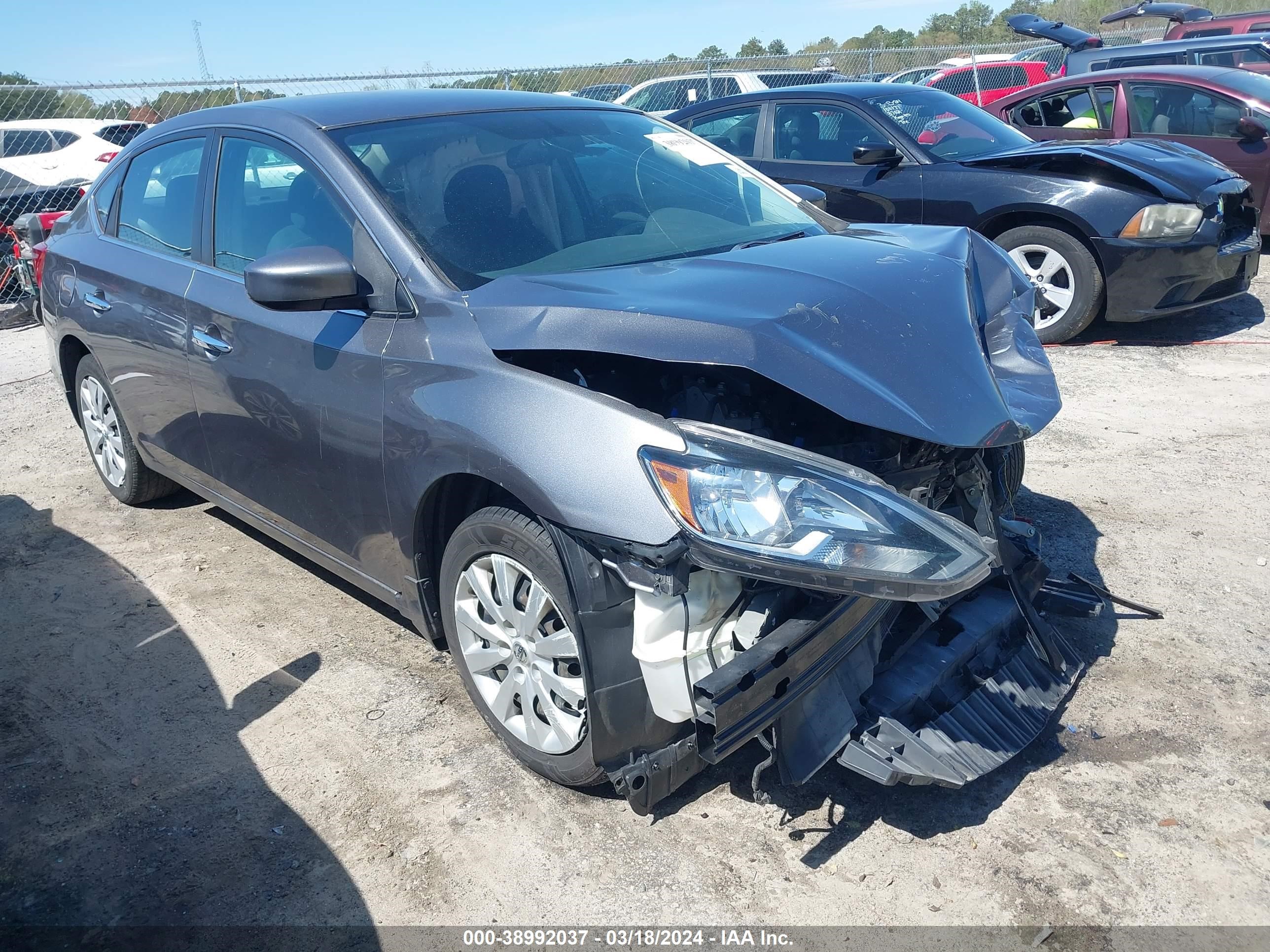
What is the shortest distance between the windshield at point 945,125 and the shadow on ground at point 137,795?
5.78m

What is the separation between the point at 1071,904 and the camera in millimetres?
2289

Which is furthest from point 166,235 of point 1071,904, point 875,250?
point 1071,904

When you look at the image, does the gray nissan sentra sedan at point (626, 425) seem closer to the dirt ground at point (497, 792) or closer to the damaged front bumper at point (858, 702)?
the damaged front bumper at point (858, 702)

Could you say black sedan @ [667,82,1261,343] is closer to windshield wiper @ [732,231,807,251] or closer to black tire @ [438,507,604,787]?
windshield wiper @ [732,231,807,251]

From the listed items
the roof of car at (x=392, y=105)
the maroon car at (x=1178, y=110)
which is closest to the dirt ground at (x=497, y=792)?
the roof of car at (x=392, y=105)

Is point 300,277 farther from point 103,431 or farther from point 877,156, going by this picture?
point 877,156

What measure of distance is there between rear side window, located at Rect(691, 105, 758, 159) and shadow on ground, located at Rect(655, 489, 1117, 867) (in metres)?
5.83

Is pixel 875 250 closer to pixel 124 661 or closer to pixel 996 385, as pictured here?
pixel 996 385

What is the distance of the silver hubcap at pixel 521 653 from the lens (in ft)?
8.43

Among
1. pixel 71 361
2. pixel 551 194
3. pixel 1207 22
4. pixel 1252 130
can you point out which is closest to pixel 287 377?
pixel 551 194

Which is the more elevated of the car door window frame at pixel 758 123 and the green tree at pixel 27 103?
the green tree at pixel 27 103

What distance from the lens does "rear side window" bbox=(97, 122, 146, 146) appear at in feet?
43.3

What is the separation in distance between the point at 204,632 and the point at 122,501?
1.57m

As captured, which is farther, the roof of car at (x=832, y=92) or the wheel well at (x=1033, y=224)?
the roof of car at (x=832, y=92)
